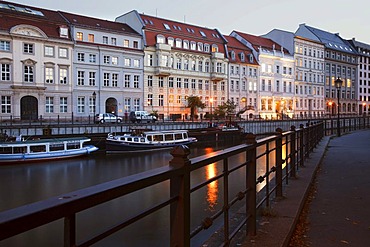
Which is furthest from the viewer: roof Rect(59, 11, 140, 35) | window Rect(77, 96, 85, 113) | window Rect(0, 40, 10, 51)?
roof Rect(59, 11, 140, 35)

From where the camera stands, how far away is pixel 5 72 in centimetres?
4528

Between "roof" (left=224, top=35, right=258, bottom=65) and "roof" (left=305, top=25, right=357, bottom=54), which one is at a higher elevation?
"roof" (left=305, top=25, right=357, bottom=54)

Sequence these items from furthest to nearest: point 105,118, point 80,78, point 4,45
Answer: point 80,78
point 105,118
point 4,45

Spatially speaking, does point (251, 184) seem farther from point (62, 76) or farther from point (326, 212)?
point (62, 76)

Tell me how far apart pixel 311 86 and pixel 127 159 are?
211 feet

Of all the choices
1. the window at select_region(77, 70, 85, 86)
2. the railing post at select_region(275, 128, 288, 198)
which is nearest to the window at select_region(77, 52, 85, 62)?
the window at select_region(77, 70, 85, 86)

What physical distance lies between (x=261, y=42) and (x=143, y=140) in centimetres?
4788

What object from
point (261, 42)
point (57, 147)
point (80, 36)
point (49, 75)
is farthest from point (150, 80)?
point (261, 42)

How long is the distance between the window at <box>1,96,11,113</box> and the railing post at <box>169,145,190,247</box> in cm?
4651

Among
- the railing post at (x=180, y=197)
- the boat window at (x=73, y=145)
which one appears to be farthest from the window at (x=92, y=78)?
the railing post at (x=180, y=197)

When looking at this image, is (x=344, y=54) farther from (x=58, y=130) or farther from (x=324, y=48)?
(x=58, y=130)

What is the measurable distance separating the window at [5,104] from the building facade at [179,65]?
760 inches

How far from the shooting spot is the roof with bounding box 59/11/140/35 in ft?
173

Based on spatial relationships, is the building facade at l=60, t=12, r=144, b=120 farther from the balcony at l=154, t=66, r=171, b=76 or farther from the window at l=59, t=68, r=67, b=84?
the balcony at l=154, t=66, r=171, b=76
